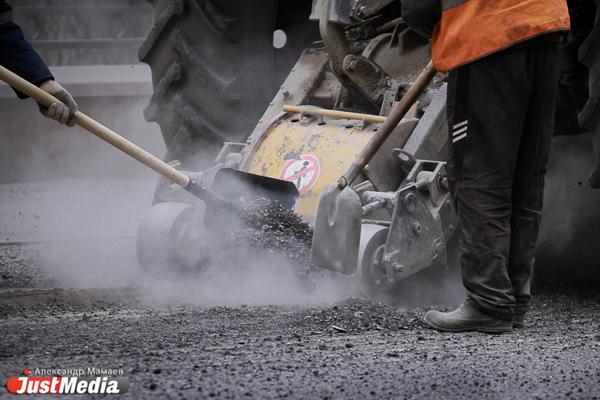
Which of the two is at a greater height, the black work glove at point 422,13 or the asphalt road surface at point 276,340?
the black work glove at point 422,13

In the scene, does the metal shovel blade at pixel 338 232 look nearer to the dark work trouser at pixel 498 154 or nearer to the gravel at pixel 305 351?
the gravel at pixel 305 351

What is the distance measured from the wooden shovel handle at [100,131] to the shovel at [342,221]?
736 millimetres

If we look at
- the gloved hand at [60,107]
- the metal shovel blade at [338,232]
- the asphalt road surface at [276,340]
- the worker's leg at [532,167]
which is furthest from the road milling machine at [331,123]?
the gloved hand at [60,107]

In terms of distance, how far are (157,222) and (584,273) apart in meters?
1.85

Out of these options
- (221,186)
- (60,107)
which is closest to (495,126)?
(221,186)

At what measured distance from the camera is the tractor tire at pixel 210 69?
188 inches

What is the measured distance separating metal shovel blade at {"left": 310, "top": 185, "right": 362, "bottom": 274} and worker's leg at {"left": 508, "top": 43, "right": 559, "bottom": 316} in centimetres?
53

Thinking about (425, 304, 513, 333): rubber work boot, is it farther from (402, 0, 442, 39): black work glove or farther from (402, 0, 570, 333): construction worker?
(402, 0, 442, 39): black work glove

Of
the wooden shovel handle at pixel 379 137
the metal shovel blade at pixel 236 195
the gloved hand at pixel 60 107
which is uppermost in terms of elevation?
the gloved hand at pixel 60 107

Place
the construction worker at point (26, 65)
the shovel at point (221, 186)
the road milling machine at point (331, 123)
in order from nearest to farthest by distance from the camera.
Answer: the road milling machine at point (331, 123) < the construction worker at point (26, 65) < the shovel at point (221, 186)

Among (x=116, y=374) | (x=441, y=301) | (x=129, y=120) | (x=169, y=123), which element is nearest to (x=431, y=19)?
(x=441, y=301)

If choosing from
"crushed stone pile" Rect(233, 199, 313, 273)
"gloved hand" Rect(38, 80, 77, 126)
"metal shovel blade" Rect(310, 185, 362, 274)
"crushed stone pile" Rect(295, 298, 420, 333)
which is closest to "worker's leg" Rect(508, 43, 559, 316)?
"crushed stone pile" Rect(295, 298, 420, 333)

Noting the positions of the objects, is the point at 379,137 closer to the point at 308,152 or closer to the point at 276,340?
the point at 308,152

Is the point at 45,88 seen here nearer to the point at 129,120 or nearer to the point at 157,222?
the point at 157,222
